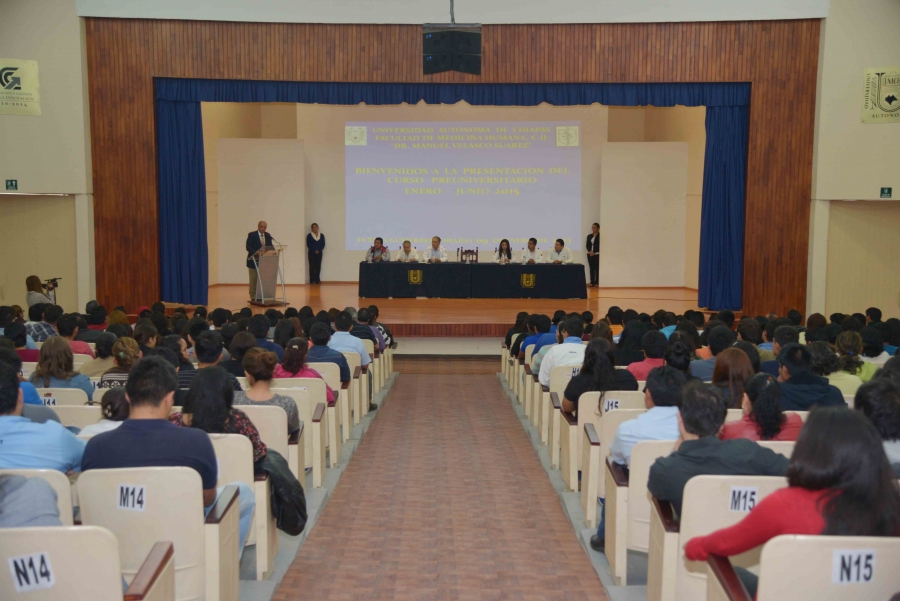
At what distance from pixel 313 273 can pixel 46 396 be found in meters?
10.7

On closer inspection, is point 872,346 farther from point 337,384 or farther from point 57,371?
point 57,371

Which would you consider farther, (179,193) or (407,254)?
(407,254)

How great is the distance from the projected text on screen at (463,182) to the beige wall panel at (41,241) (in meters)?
4.54

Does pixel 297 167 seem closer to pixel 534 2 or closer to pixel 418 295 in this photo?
pixel 418 295

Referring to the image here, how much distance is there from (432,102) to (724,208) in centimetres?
397

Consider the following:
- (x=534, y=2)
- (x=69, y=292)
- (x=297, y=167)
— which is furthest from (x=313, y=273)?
(x=534, y=2)

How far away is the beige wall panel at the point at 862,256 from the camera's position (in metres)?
10.3

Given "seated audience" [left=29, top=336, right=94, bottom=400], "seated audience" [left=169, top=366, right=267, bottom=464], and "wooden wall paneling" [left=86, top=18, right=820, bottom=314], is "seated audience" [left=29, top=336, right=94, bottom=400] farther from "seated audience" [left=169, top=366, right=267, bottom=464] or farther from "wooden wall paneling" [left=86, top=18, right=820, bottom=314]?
"wooden wall paneling" [left=86, top=18, right=820, bottom=314]

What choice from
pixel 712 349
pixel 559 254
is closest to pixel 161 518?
pixel 712 349

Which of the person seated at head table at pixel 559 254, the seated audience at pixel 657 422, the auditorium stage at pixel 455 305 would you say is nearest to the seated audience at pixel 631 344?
the seated audience at pixel 657 422

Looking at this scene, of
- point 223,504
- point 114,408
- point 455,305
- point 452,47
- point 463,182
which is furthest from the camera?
point 463,182

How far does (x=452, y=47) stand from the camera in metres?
9.06

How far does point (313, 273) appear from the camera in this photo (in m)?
14.3

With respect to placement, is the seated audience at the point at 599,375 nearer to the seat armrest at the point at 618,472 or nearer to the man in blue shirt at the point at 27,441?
the seat armrest at the point at 618,472
